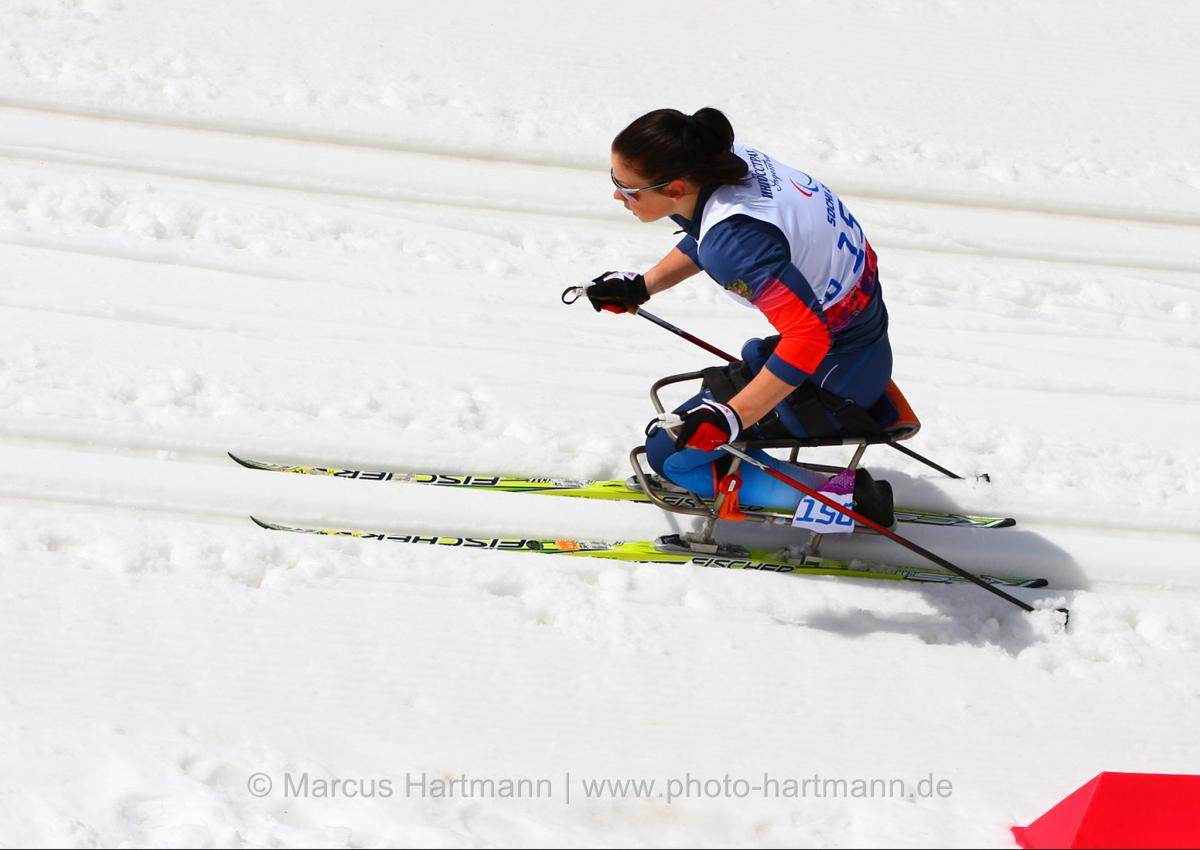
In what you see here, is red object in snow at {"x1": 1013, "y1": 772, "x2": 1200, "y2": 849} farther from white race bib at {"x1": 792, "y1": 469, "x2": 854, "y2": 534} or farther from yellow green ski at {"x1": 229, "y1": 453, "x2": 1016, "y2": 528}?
yellow green ski at {"x1": 229, "y1": 453, "x2": 1016, "y2": 528}

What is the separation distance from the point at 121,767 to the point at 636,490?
202 cm

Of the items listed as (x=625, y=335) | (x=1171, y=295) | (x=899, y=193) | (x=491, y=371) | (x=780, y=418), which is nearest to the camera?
(x=780, y=418)

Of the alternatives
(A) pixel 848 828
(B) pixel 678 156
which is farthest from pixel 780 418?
(A) pixel 848 828

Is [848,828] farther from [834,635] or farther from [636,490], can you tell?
[636,490]

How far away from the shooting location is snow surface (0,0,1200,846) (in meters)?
3.46

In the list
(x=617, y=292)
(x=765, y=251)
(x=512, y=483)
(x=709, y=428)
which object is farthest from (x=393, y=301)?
(x=765, y=251)

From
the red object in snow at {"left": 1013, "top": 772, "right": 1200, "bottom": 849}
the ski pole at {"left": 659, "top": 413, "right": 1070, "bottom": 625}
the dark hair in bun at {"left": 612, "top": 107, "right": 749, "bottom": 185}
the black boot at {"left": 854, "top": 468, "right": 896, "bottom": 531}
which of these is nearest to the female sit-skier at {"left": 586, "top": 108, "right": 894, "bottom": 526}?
the dark hair in bun at {"left": 612, "top": 107, "right": 749, "bottom": 185}

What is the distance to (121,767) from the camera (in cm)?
328

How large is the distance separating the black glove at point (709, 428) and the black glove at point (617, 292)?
80 centimetres

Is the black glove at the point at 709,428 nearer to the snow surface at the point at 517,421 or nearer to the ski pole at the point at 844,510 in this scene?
the ski pole at the point at 844,510

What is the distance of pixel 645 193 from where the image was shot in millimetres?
3406

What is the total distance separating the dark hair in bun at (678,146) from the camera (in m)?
3.27

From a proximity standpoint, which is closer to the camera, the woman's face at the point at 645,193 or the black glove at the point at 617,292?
the woman's face at the point at 645,193

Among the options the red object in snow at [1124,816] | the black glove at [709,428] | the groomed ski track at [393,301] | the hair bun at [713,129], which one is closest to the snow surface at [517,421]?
the groomed ski track at [393,301]
